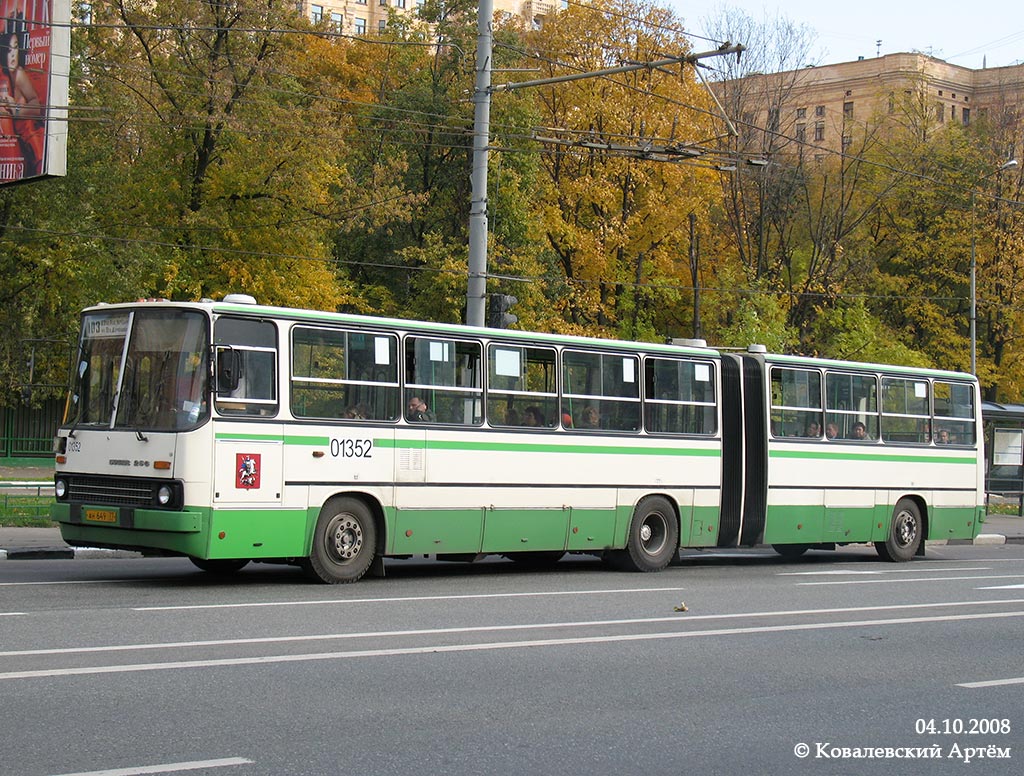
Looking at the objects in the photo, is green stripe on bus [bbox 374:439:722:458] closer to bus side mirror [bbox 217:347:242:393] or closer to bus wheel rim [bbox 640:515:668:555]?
bus wheel rim [bbox 640:515:668:555]

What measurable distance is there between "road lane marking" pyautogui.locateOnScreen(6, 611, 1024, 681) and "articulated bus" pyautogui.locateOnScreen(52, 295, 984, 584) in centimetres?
429

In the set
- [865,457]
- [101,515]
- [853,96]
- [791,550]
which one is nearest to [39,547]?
[101,515]

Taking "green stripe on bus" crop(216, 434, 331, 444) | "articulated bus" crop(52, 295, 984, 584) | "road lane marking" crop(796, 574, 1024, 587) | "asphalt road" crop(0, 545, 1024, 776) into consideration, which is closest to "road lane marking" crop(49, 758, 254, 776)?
"asphalt road" crop(0, 545, 1024, 776)

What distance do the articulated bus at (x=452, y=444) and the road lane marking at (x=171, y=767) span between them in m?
7.48

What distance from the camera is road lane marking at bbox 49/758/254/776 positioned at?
250 inches

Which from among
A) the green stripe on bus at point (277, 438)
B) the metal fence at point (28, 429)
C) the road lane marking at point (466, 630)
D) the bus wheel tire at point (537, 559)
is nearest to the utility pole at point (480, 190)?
the bus wheel tire at point (537, 559)

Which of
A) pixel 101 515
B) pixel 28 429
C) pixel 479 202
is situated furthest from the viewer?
pixel 28 429

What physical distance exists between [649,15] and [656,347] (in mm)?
27330

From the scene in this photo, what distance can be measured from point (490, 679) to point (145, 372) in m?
6.78

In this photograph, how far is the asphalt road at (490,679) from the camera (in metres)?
7.15

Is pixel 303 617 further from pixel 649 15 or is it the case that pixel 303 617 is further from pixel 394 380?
pixel 649 15

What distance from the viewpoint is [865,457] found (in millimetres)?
22672

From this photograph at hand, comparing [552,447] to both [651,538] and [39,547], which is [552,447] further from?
[39,547]

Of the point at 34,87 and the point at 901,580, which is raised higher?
the point at 34,87
